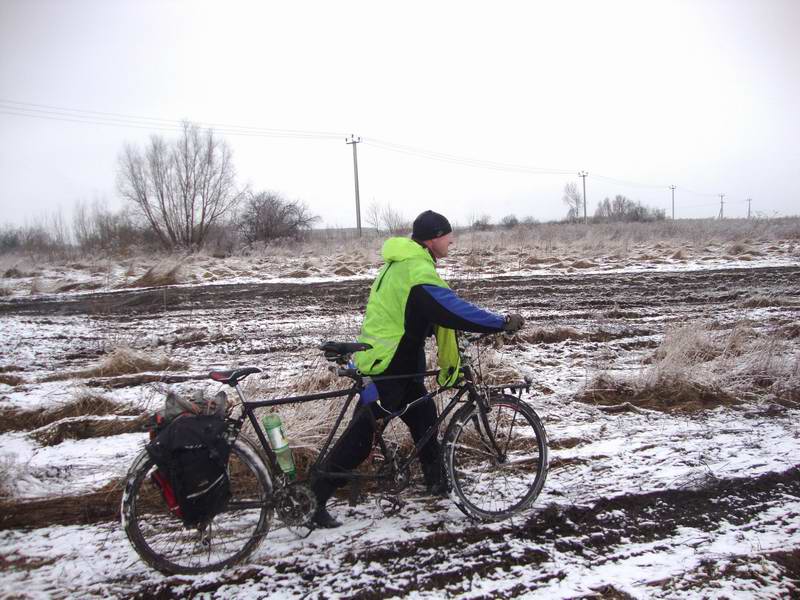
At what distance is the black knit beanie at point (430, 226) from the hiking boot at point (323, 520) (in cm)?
182

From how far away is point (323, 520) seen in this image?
3.12 meters

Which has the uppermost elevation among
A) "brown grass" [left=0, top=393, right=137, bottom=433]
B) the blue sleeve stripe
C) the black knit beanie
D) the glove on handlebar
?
the black knit beanie

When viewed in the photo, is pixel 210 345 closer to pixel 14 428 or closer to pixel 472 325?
pixel 14 428

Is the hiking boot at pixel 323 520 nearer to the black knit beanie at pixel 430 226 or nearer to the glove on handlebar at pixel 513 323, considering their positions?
the glove on handlebar at pixel 513 323

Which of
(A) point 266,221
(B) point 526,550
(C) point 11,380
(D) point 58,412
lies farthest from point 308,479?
(A) point 266,221

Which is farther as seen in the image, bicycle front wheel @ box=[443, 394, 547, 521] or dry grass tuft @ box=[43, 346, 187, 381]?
dry grass tuft @ box=[43, 346, 187, 381]

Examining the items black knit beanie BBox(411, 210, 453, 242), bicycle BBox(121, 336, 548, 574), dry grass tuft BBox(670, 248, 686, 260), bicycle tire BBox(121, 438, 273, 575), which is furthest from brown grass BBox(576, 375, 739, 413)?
dry grass tuft BBox(670, 248, 686, 260)

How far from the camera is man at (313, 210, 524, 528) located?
298cm

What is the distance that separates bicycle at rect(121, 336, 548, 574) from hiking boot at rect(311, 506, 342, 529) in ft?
0.44

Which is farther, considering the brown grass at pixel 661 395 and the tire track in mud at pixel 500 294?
the tire track in mud at pixel 500 294

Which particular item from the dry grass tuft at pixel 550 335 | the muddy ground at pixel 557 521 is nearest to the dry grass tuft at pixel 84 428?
the muddy ground at pixel 557 521

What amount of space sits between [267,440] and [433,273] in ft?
4.65

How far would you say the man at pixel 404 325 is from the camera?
2982mm

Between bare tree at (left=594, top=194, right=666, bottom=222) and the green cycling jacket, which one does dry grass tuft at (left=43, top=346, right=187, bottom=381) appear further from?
bare tree at (left=594, top=194, right=666, bottom=222)
